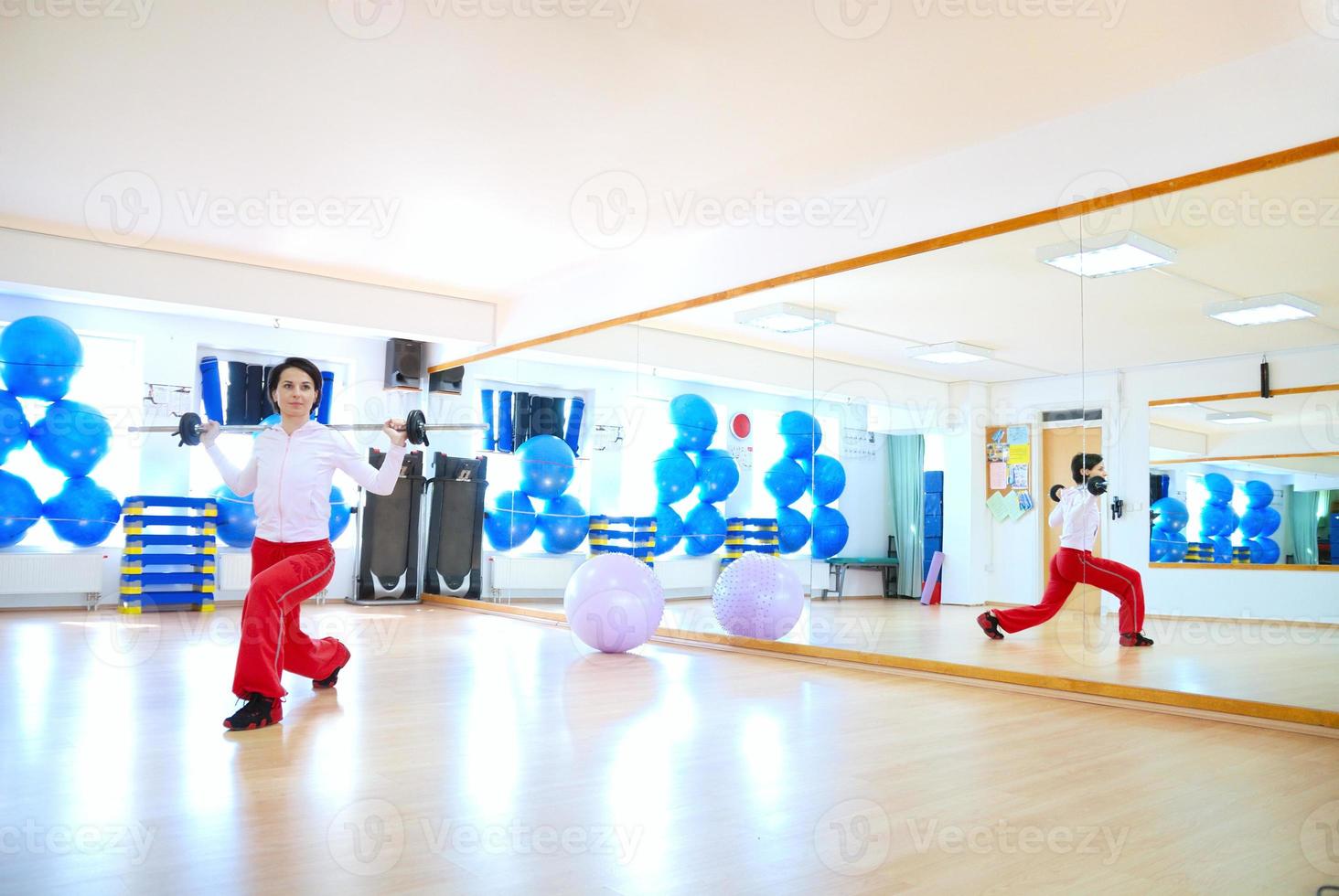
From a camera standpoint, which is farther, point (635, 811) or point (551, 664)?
point (551, 664)

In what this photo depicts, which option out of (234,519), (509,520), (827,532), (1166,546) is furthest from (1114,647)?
(234,519)

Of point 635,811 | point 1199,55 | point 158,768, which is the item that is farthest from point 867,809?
point 1199,55

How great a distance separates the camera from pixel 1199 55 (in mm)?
3859

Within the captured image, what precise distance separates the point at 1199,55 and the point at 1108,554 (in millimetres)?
2133

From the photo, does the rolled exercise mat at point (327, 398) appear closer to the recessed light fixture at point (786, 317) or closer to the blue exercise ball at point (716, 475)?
the blue exercise ball at point (716, 475)

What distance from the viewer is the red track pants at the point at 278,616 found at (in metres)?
3.38

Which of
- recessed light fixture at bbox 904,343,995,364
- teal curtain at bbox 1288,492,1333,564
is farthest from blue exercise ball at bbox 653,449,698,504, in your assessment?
teal curtain at bbox 1288,492,1333,564

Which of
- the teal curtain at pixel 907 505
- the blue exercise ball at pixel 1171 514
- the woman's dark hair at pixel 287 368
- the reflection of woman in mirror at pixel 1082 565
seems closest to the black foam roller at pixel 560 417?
the teal curtain at pixel 907 505

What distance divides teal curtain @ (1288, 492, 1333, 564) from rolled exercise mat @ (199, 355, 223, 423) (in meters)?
7.44

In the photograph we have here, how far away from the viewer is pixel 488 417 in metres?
8.67

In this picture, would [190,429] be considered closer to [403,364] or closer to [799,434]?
[799,434]

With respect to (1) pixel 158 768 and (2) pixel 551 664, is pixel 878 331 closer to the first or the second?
(2) pixel 551 664

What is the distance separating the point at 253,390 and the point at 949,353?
5799 mm

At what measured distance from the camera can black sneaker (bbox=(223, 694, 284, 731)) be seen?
130 inches
